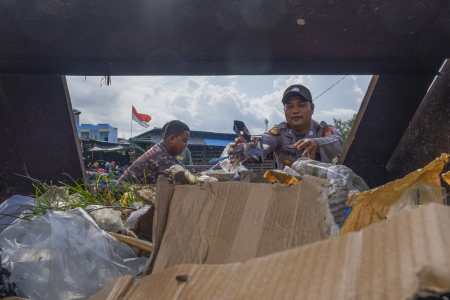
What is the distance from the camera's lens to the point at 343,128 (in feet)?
107

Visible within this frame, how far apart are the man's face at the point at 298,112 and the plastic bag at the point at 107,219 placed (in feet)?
6.32

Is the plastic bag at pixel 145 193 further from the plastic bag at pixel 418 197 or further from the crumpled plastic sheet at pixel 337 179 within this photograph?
the plastic bag at pixel 418 197

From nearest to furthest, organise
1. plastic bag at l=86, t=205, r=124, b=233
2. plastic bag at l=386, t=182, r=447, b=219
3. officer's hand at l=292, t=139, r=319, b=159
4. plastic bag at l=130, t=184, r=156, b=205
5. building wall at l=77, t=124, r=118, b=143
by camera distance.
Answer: plastic bag at l=386, t=182, r=447, b=219, plastic bag at l=86, t=205, r=124, b=233, plastic bag at l=130, t=184, r=156, b=205, officer's hand at l=292, t=139, r=319, b=159, building wall at l=77, t=124, r=118, b=143

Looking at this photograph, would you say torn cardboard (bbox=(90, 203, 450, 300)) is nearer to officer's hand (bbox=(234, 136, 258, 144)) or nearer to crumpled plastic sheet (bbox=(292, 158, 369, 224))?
crumpled plastic sheet (bbox=(292, 158, 369, 224))

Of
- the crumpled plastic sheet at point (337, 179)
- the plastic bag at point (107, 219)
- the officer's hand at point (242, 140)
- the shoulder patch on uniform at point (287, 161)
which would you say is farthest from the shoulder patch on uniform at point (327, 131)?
the plastic bag at point (107, 219)

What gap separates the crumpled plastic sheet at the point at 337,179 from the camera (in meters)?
1.23

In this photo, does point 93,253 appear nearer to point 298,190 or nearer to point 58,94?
point 298,190

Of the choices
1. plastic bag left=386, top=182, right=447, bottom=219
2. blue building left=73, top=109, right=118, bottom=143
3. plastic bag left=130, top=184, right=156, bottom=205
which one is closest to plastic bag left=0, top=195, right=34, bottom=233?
plastic bag left=130, top=184, right=156, bottom=205

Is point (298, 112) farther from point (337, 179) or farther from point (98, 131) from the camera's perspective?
point (98, 131)

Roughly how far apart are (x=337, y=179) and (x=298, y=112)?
1.52m

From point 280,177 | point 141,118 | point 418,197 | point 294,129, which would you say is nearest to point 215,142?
point 141,118

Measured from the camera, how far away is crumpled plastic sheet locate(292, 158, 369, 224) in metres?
→ 1.23

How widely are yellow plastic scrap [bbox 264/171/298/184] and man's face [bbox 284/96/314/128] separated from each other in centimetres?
179

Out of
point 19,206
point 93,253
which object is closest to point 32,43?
point 19,206
